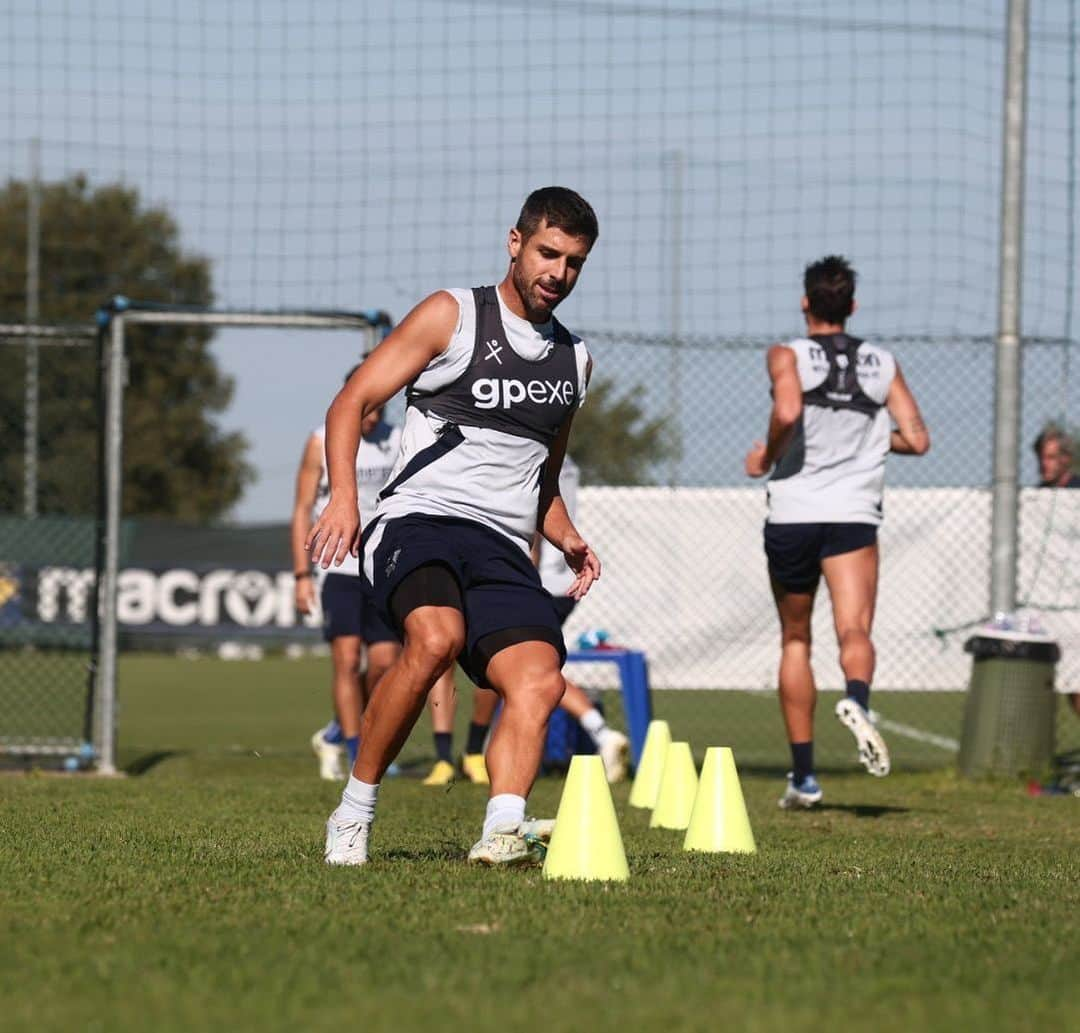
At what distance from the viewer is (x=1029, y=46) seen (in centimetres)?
1188

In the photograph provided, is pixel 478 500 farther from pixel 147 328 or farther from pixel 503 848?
pixel 147 328

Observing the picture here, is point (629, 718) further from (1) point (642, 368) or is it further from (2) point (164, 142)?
(2) point (164, 142)

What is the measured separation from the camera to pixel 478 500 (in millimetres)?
5754

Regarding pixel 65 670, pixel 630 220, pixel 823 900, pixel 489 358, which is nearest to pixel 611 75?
pixel 630 220

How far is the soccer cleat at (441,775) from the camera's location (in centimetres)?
1061

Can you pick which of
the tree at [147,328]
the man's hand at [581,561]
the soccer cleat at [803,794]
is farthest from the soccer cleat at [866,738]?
the tree at [147,328]

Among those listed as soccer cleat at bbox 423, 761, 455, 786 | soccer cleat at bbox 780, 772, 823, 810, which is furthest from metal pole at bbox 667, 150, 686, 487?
soccer cleat at bbox 780, 772, 823, 810

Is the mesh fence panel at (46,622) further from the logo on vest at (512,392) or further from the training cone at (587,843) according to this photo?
the training cone at (587,843)

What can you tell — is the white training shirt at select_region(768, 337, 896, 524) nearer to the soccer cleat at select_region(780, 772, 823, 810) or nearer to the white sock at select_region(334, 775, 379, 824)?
the soccer cleat at select_region(780, 772, 823, 810)

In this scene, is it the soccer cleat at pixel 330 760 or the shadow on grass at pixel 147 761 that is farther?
the shadow on grass at pixel 147 761

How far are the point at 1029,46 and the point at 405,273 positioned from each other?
4083 mm

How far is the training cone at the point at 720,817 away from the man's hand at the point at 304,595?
13.3ft

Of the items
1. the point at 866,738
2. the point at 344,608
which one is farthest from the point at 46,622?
the point at 866,738

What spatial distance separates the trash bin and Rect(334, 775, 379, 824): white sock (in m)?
5.84
